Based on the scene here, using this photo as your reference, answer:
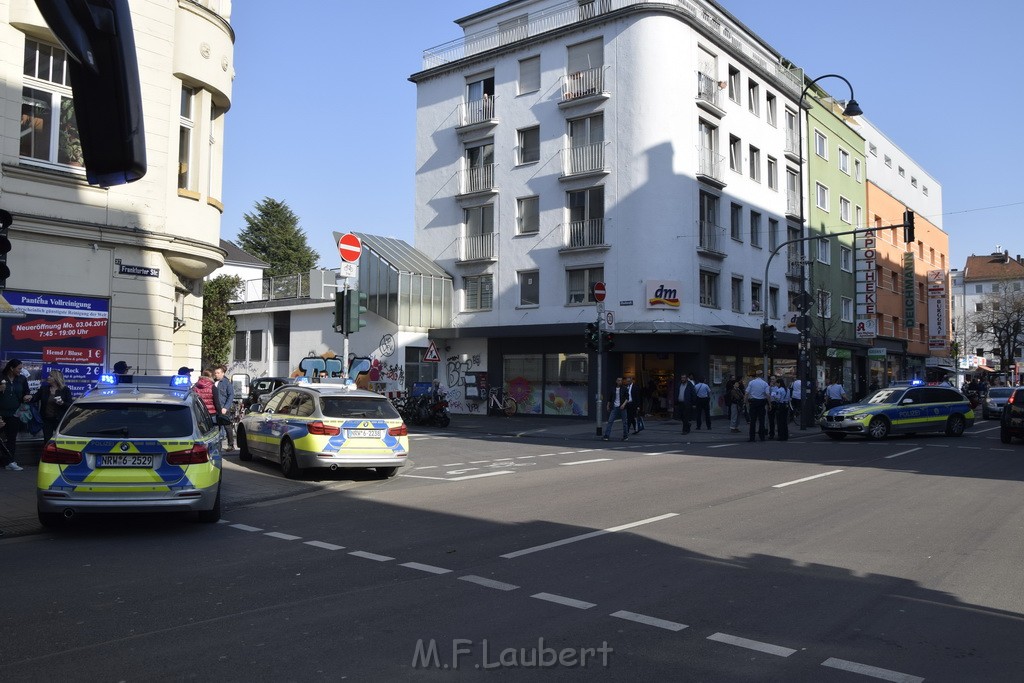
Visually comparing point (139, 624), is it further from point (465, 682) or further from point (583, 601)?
point (583, 601)

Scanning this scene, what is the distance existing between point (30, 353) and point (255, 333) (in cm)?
2754

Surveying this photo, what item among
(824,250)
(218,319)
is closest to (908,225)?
(824,250)

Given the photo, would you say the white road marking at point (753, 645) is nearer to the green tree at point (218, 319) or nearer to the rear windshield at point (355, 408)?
the rear windshield at point (355, 408)

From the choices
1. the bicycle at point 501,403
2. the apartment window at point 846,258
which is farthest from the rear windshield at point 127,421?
the apartment window at point 846,258

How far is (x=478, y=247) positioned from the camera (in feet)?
120

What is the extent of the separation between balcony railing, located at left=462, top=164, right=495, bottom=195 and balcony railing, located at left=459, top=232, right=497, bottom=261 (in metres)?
1.93

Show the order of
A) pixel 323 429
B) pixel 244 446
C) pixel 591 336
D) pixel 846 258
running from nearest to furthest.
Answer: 1. pixel 323 429
2. pixel 244 446
3. pixel 591 336
4. pixel 846 258

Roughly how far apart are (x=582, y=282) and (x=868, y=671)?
2902 cm

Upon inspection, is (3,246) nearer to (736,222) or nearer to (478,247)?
(478,247)

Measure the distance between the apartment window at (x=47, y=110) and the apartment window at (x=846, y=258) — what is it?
40.9 metres

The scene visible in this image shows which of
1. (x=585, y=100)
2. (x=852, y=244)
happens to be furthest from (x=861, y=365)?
(x=585, y=100)

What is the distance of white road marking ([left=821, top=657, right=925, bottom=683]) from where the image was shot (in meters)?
4.65

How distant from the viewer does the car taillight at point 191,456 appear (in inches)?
352

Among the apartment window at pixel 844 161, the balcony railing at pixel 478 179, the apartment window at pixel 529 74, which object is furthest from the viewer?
the apartment window at pixel 844 161
